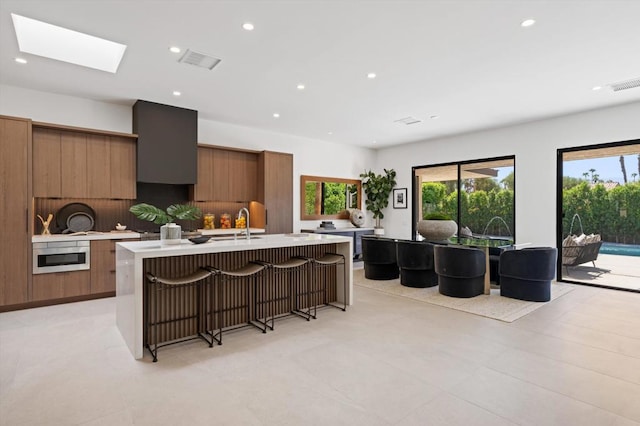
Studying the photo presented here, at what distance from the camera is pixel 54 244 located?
15.3 feet

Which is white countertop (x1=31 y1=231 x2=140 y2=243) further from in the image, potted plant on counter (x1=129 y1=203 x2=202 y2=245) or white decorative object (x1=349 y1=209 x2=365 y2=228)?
white decorative object (x1=349 y1=209 x2=365 y2=228)

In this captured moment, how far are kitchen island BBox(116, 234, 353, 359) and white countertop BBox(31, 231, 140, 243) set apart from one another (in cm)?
168

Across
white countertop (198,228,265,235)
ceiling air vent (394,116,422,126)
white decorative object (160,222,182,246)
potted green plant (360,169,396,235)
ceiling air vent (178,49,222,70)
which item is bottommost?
white countertop (198,228,265,235)

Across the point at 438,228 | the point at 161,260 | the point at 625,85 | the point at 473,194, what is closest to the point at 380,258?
the point at 438,228

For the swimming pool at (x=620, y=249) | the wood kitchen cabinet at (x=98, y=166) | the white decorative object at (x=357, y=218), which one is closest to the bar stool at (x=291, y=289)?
the wood kitchen cabinet at (x=98, y=166)

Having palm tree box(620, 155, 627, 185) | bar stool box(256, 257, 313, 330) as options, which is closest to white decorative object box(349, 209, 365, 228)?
bar stool box(256, 257, 313, 330)

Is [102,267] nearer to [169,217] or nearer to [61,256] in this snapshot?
[61,256]

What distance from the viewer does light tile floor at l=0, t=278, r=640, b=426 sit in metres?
2.18

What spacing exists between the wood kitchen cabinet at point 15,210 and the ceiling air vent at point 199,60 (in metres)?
2.47

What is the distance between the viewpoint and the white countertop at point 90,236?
461 centimetres

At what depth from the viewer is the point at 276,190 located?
6.91m

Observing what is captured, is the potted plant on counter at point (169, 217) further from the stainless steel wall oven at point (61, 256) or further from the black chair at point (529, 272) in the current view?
the black chair at point (529, 272)

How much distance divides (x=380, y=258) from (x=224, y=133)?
3.90 m

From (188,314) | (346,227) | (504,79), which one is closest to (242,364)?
(188,314)
